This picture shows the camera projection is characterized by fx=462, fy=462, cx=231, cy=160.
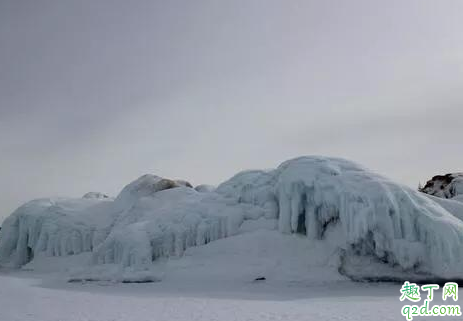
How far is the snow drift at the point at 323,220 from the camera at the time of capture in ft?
63.5

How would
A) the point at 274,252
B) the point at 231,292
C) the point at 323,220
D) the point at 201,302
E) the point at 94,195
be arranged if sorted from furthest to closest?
the point at 94,195, the point at 323,220, the point at 274,252, the point at 231,292, the point at 201,302

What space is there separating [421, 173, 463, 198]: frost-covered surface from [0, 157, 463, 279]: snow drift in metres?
24.3

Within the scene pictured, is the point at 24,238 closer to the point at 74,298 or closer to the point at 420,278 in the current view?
the point at 74,298

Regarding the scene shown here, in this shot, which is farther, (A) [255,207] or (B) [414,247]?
(A) [255,207]

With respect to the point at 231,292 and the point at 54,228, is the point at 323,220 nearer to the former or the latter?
the point at 231,292

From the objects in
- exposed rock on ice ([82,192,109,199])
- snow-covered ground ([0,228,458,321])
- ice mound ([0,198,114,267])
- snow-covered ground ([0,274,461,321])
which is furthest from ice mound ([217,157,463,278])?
exposed rock on ice ([82,192,109,199])

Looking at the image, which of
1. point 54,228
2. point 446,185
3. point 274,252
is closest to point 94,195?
point 54,228

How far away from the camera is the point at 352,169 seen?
→ 22.6 m

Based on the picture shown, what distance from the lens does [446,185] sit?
52.2 meters

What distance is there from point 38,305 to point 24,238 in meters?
22.1

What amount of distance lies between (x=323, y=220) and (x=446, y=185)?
36.4 metres

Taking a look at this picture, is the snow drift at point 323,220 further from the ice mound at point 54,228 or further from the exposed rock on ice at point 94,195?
the exposed rock on ice at point 94,195

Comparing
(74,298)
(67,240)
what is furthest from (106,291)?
(67,240)

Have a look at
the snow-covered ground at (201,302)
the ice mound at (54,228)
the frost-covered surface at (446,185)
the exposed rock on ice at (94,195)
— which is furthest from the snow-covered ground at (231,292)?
the frost-covered surface at (446,185)
